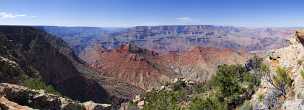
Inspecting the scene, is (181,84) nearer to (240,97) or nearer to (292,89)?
(240,97)

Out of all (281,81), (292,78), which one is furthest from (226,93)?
(281,81)

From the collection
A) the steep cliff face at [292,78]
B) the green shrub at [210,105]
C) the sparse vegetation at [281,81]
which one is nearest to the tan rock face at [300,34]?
the steep cliff face at [292,78]

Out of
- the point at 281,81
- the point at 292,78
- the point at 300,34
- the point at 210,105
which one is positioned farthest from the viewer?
the point at 210,105

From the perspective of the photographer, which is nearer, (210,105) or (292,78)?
(292,78)

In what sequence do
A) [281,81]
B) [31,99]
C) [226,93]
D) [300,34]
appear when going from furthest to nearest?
[226,93] < [31,99] < [300,34] < [281,81]

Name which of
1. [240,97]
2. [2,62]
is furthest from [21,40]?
[240,97]

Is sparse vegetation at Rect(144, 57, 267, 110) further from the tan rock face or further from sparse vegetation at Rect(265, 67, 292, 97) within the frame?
sparse vegetation at Rect(265, 67, 292, 97)

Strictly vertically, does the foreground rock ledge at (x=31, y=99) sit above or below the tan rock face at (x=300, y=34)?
below

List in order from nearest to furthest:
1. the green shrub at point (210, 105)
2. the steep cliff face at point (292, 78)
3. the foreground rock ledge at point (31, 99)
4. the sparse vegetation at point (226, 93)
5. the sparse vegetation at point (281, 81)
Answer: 1. the steep cliff face at point (292, 78)
2. the sparse vegetation at point (281, 81)
3. the foreground rock ledge at point (31, 99)
4. the green shrub at point (210, 105)
5. the sparse vegetation at point (226, 93)

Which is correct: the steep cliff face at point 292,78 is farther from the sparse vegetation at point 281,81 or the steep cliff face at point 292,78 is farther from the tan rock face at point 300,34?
the sparse vegetation at point 281,81

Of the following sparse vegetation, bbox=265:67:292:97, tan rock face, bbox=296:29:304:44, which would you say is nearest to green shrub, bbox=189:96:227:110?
sparse vegetation, bbox=265:67:292:97

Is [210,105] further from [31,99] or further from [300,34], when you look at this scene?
[31,99]

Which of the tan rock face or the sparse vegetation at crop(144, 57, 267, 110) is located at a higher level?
the tan rock face
